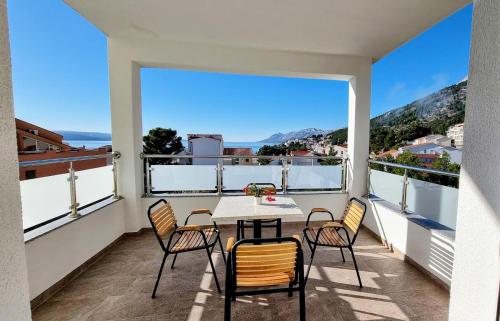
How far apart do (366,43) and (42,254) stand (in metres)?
4.80

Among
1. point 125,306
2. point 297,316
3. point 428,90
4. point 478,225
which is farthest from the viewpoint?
point 428,90

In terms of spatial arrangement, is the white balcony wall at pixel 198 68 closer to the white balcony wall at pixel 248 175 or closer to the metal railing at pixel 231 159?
the metal railing at pixel 231 159

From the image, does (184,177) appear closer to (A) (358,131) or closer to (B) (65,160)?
(B) (65,160)

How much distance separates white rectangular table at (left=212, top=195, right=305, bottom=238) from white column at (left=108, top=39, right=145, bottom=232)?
1.72 metres

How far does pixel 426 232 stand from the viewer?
2.44 meters

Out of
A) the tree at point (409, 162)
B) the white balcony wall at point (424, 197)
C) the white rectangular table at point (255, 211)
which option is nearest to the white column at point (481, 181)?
the white rectangular table at point (255, 211)

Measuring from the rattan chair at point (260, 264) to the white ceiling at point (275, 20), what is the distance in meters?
2.51

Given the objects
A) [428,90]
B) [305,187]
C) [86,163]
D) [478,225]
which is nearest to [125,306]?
[86,163]

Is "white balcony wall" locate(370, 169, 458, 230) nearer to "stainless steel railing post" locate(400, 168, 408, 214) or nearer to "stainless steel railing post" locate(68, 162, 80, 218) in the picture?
"stainless steel railing post" locate(400, 168, 408, 214)

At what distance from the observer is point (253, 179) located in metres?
4.00

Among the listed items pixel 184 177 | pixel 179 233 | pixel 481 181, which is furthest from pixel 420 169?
pixel 184 177

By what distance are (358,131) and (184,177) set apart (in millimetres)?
3264

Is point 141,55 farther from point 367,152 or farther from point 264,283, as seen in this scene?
point 367,152

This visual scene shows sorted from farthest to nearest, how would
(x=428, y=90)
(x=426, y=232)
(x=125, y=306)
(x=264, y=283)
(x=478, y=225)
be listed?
(x=428, y=90) → (x=426, y=232) → (x=125, y=306) → (x=264, y=283) → (x=478, y=225)
